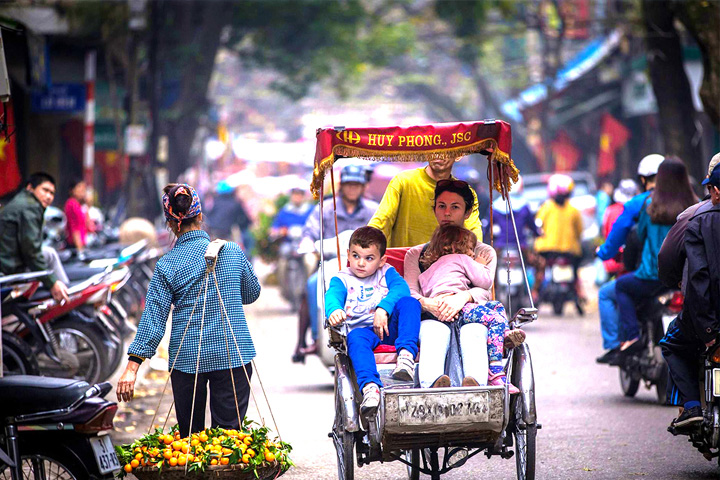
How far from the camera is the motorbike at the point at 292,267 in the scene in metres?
17.3

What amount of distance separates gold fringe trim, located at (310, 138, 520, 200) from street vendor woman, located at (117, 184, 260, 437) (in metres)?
0.78

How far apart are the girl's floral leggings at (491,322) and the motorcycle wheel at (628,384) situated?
Answer: 3.91 meters

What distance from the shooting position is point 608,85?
27219 mm

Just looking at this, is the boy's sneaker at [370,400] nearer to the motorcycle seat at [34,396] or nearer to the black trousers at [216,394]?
the black trousers at [216,394]

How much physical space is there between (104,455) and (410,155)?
2422 millimetres

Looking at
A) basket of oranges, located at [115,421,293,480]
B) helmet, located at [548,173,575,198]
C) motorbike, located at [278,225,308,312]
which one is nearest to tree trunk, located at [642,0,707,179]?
helmet, located at [548,173,575,198]

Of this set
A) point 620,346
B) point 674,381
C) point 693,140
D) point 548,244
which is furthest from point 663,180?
point 548,244

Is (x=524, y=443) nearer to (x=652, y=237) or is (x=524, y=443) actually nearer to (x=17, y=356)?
(x=652, y=237)

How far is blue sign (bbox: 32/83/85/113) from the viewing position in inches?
715

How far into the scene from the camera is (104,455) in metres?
5.09

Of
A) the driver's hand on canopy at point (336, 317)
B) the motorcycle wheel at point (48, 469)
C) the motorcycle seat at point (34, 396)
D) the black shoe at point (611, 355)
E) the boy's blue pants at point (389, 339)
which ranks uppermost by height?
the driver's hand on canopy at point (336, 317)

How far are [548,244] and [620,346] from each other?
296 inches

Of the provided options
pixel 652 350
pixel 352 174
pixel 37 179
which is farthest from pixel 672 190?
pixel 37 179

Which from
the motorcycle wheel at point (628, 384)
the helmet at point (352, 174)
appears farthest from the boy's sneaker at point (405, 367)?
the helmet at point (352, 174)
